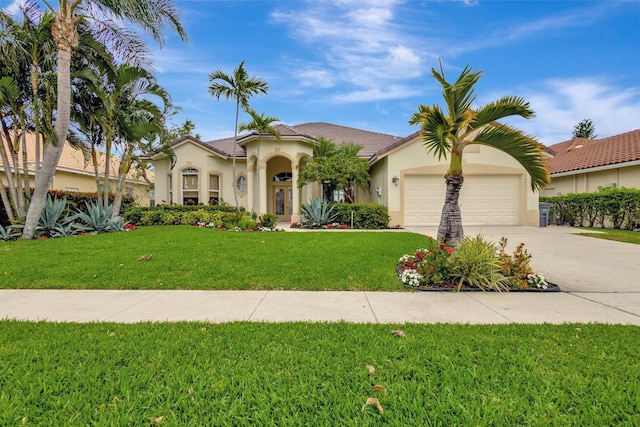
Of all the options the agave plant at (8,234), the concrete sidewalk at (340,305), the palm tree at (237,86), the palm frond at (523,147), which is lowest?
the concrete sidewalk at (340,305)

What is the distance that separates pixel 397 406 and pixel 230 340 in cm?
170

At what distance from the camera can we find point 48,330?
10.5 feet

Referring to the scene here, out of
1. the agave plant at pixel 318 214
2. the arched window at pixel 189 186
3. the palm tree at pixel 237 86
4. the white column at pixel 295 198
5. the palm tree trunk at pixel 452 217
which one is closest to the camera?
the palm tree trunk at pixel 452 217

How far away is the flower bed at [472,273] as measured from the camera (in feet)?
16.0

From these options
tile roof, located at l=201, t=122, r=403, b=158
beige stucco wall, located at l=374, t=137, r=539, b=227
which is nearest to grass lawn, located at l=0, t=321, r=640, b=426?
beige stucco wall, located at l=374, t=137, r=539, b=227

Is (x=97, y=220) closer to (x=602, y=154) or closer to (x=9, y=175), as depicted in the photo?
(x=9, y=175)

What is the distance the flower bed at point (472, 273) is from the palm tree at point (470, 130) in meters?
0.56

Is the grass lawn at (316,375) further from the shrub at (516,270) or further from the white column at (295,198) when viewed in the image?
the white column at (295,198)

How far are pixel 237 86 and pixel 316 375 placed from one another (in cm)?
1469

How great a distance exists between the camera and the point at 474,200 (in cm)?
1449

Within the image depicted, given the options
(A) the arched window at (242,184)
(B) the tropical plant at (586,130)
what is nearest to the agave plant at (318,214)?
(A) the arched window at (242,184)

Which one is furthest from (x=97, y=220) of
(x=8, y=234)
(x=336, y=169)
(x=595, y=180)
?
(x=595, y=180)

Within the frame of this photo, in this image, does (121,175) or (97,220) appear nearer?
(97,220)

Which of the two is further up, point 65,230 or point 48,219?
point 48,219
